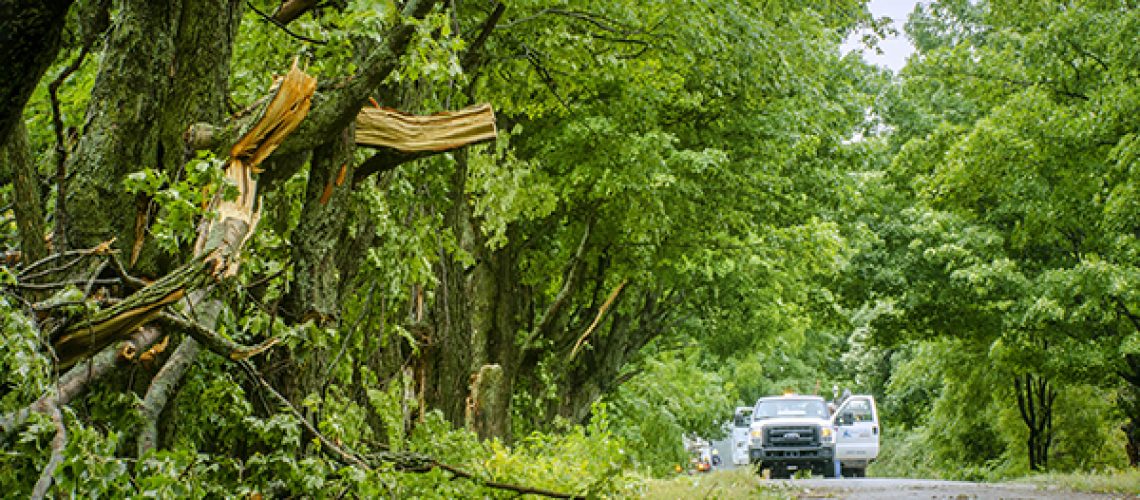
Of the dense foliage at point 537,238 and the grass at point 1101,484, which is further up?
the dense foliage at point 537,238

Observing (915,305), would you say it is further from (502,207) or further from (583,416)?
(502,207)

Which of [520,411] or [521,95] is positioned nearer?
[521,95]

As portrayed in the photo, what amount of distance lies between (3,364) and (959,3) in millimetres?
29469

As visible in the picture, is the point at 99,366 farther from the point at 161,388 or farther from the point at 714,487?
the point at 714,487

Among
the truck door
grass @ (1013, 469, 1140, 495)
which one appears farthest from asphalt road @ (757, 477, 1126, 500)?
the truck door

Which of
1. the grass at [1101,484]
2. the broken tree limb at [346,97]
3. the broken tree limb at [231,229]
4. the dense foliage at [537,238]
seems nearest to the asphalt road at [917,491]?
the grass at [1101,484]

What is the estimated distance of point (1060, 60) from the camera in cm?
1927

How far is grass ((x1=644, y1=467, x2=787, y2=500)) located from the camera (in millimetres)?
10781

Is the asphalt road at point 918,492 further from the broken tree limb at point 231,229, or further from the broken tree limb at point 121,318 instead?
the broken tree limb at point 121,318

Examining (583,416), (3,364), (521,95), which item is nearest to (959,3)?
(583,416)

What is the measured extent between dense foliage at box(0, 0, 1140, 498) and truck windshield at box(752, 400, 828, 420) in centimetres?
152

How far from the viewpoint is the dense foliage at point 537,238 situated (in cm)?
420

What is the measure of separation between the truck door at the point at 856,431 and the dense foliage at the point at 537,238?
1834mm

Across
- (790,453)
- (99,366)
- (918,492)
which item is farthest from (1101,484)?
(99,366)
